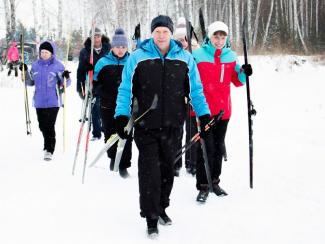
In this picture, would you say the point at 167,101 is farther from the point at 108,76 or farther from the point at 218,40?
the point at 108,76

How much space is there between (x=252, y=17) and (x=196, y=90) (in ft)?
112

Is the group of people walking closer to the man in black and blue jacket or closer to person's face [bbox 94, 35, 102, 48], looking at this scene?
the man in black and blue jacket

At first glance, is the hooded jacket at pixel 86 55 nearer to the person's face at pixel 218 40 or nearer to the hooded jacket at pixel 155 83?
the person's face at pixel 218 40

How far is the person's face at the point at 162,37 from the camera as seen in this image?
12.7 feet

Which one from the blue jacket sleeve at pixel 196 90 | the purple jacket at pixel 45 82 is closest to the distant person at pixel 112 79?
the purple jacket at pixel 45 82

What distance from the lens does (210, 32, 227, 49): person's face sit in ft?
15.7

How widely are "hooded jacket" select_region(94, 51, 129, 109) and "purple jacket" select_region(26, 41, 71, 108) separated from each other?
1.12 metres

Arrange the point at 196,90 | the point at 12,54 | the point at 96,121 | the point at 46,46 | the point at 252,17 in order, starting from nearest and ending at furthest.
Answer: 1. the point at 196,90
2. the point at 46,46
3. the point at 96,121
4. the point at 12,54
5. the point at 252,17

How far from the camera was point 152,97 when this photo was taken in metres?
3.85

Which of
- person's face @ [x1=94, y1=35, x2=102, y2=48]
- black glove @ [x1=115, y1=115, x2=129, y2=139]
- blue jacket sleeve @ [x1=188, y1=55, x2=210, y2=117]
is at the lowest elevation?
black glove @ [x1=115, y1=115, x2=129, y2=139]

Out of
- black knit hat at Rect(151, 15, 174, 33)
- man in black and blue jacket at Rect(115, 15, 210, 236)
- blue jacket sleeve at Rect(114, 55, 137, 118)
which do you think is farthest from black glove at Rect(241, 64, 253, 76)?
blue jacket sleeve at Rect(114, 55, 137, 118)

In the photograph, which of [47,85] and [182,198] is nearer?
[182,198]

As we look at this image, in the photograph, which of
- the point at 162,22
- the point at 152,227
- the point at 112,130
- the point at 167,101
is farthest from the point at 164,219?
the point at 112,130

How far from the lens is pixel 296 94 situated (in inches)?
537
